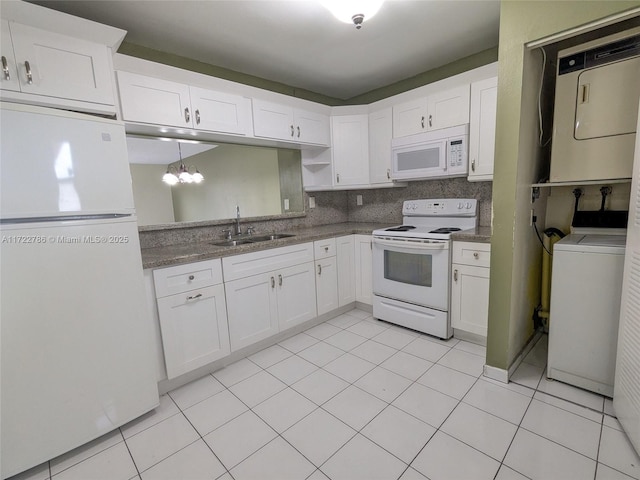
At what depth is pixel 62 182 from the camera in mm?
1386

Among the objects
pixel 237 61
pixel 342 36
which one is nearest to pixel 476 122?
pixel 342 36

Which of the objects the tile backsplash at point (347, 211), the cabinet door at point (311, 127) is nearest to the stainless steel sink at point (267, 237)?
the tile backsplash at point (347, 211)

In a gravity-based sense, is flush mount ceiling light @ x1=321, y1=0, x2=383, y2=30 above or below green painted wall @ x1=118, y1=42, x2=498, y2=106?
below

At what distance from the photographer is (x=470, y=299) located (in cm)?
234

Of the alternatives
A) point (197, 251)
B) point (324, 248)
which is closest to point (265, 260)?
point (197, 251)

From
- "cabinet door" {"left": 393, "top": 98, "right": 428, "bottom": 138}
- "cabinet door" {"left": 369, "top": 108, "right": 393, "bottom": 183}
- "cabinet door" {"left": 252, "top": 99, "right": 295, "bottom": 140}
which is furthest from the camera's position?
"cabinet door" {"left": 369, "top": 108, "right": 393, "bottom": 183}

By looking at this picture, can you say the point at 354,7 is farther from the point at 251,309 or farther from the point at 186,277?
the point at 251,309

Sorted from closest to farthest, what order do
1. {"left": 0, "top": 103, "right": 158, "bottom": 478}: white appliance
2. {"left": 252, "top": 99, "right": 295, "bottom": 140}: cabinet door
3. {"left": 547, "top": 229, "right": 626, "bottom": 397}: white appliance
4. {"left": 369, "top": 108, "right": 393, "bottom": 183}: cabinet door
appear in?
{"left": 0, "top": 103, "right": 158, "bottom": 478}: white appliance → {"left": 547, "top": 229, "right": 626, "bottom": 397}: white appliance → {"left": 252, "top": 99, "right": 295, "bottom": 140}: cabinet door → {"left": 369, "top": 108, "right": 393, "bottom": 183}: cabinet door

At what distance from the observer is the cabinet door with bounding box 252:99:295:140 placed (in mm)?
2561

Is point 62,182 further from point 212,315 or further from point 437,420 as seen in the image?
point 437,420

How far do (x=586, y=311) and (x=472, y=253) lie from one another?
2.44 feet

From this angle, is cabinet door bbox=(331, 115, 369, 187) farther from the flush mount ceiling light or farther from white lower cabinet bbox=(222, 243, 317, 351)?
the flush mount ceiling light

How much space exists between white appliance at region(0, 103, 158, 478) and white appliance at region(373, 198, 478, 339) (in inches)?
76.6

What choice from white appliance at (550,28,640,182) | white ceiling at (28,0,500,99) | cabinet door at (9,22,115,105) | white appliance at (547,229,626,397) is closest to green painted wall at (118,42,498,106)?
white ceiling at (28,0,500,99)
